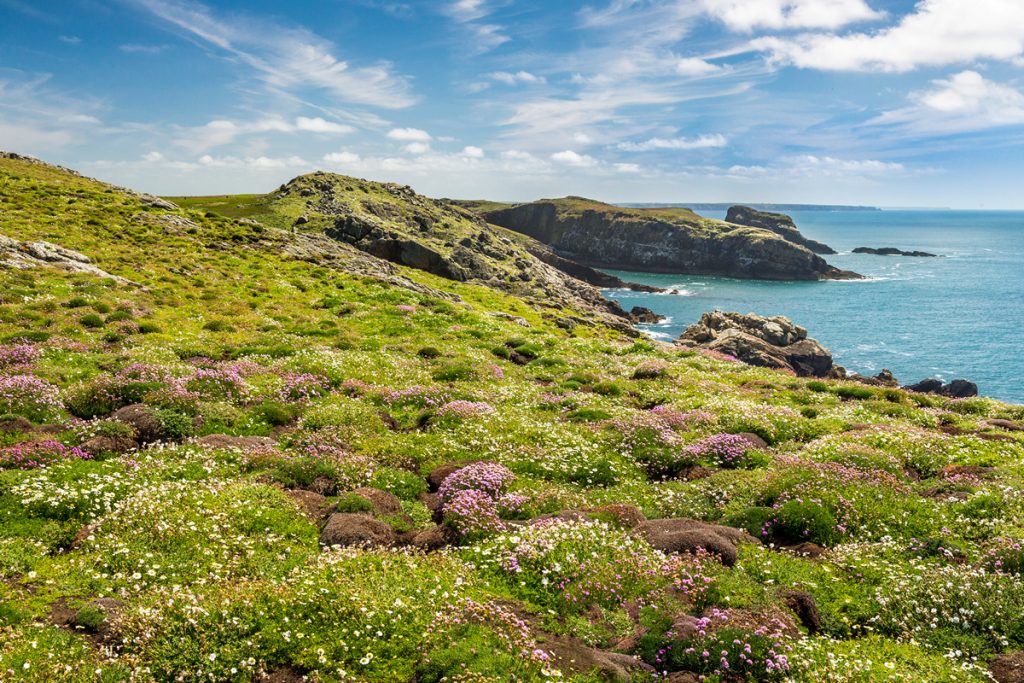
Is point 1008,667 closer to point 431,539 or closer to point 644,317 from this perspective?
point 431,539

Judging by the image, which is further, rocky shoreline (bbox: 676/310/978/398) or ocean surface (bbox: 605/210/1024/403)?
ocean surface (bbox: 605/210/1024/403)

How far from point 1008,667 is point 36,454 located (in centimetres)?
1913

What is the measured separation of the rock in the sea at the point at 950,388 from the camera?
230 feet

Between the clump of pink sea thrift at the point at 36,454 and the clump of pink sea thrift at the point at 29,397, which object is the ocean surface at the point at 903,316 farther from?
the clump of pink sea thrift at the point at 29,397

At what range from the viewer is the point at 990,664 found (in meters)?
7.90

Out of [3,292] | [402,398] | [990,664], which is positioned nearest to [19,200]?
[3,292]

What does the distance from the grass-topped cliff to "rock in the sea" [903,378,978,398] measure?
5795 centimetres

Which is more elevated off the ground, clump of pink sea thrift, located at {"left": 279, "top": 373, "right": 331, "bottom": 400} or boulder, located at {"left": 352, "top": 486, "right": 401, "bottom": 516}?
clump of pink sea thrift, located at {"left": 279, "top": 373, "right": 331, "bottom": 400}

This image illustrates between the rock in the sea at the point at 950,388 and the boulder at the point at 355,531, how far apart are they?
79.6 metres

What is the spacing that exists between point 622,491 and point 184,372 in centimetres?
1562

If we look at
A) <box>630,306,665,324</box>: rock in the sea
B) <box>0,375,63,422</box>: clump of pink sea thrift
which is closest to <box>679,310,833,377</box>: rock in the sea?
<box>630,306,665,324</box>: rock in the sea

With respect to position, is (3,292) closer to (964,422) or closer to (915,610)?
(915,610)

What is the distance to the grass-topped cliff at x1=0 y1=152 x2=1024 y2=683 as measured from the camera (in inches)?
320

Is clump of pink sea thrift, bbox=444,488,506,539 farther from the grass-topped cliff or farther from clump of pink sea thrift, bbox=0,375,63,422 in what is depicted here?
clump of pink sea thrift, bbox=0,375,63,422
